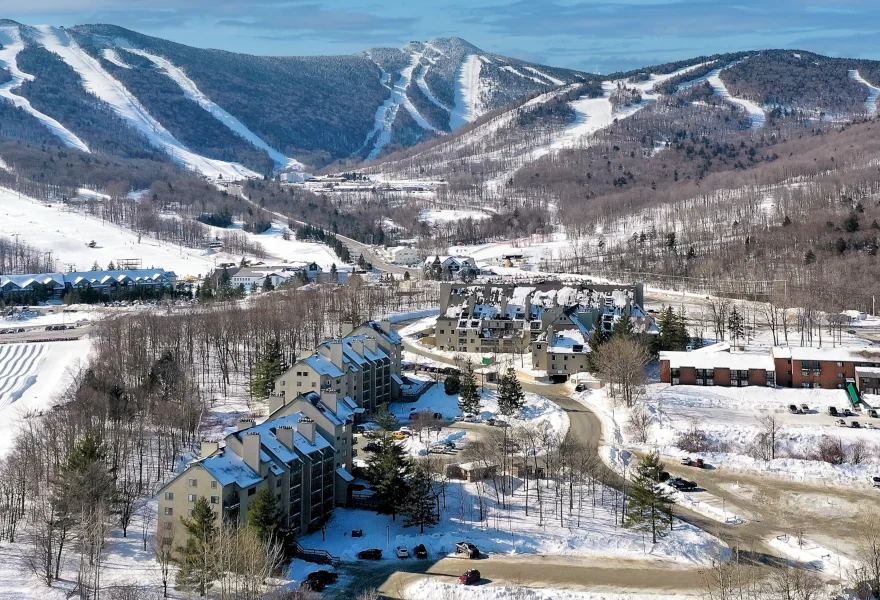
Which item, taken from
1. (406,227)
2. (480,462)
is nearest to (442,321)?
(480,462)

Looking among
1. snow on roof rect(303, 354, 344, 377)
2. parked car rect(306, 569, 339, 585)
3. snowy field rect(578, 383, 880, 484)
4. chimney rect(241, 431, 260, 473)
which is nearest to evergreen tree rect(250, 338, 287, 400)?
snow on roof rect(303, 354, 344, 377)

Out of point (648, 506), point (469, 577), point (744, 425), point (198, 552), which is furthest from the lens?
point (744, 425)

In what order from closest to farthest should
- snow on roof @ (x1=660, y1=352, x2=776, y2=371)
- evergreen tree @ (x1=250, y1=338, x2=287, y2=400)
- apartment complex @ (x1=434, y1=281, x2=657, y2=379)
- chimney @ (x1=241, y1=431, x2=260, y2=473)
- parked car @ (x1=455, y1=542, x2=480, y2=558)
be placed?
parked car @ (x1=455, y1=542, x2=480, y2=558) → chimney @ (x1=241, y1=431, x2=260, y2=473) → evergreen tree @ (x1=250, y1=338, x2=287, y2=400) → snow on roof @ (x1=660, y1=352, x2=776, y2=371) → apartment complex @ (x1=434, y1=281, x2=657, y2=379)

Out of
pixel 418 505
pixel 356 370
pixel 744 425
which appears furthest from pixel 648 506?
pixel 356 370

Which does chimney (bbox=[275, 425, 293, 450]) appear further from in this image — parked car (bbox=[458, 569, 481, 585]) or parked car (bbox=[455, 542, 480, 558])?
parked car (bbox=[458, 569, 481, 585])

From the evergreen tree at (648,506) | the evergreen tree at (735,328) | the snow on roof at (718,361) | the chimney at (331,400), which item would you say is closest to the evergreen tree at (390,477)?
the chimney at (331,400)

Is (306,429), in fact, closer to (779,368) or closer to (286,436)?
(286,436)
